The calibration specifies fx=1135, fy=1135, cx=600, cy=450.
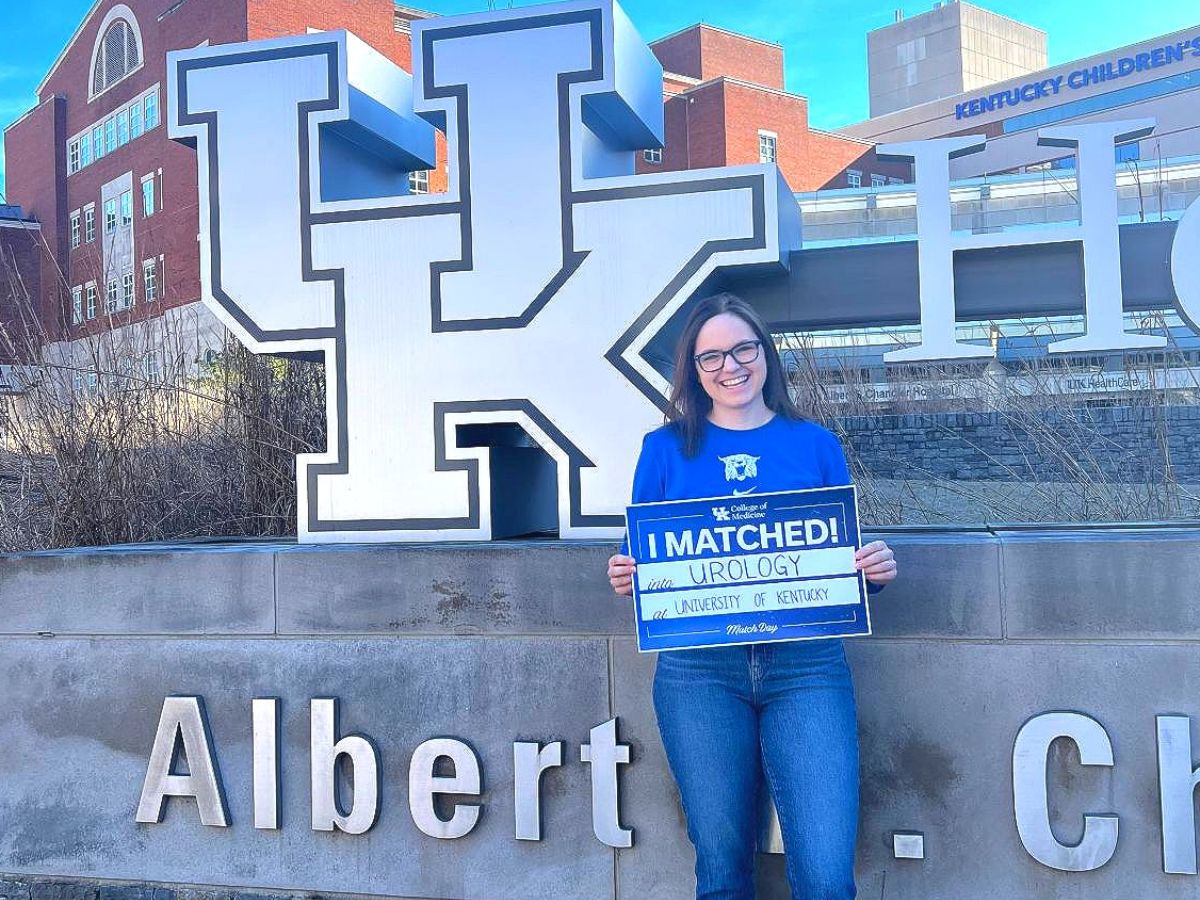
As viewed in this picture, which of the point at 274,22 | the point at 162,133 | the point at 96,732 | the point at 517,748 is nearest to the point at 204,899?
the point at 96,732

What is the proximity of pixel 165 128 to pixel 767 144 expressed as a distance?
2325 centimetres

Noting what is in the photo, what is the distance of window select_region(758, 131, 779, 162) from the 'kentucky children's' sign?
148 ft

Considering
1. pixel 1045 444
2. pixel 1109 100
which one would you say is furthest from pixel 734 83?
pixel 1045 444

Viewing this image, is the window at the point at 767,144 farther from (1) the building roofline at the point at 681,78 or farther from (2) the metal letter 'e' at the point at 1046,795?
(2) the metal letter 'e' at the point at 1046,795

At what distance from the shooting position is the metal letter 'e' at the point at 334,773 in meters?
3.77

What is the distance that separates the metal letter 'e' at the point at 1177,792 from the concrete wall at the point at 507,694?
0.04m

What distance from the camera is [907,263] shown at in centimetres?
428

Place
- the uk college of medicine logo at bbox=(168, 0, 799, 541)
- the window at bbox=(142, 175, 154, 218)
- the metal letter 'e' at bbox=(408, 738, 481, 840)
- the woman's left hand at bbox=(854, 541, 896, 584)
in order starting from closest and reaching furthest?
the woman's left hand at bbox=(854, 541, 896, 584) → the metal letter 'e' at bbox=(408, 738, 481, 840) → the uk college of medicine logo at bbox=(168, 0, 799, 541) → the window at bbox=(142, 175, 154, 218)

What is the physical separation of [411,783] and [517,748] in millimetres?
387

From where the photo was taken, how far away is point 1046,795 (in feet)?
10.8

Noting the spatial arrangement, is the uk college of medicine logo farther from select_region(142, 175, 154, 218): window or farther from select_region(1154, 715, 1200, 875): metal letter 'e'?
select_region(142, 175, 154, 218): window

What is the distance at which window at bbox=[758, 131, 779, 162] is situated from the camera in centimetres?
4616

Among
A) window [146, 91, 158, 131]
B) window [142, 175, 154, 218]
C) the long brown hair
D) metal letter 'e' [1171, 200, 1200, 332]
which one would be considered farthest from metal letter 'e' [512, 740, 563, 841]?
window [146, 91, 158, 131]

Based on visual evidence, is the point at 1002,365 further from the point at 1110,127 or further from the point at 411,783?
the point at 411,783
